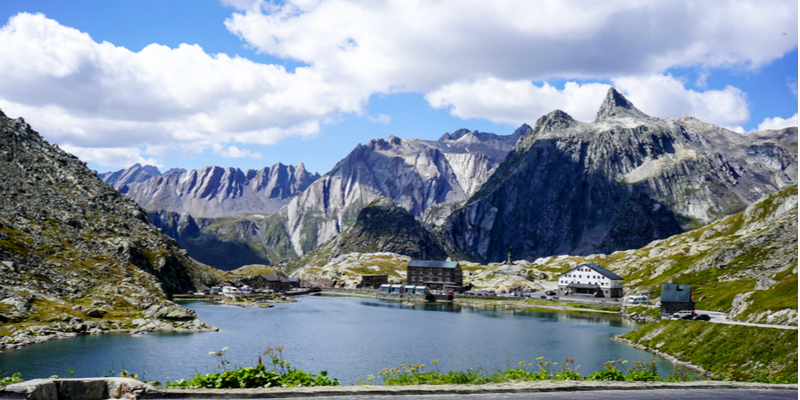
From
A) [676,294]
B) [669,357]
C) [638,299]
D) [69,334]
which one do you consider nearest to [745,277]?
[638,299]

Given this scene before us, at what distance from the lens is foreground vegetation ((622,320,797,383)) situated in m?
53.0

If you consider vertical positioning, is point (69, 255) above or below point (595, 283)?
above

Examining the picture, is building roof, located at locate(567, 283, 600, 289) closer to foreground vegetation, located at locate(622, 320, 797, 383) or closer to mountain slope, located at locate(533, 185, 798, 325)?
mountain slope, located at locate(533, 185, 798, 325)

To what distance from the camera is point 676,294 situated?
370ft

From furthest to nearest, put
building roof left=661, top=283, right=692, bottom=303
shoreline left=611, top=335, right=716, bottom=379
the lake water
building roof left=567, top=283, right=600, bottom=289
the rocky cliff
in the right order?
building roof left=567, top=283, right=600, bottom=289, building roof left=661, top=283, right=692, bottom=303, the rocky cliff, the lake water, shoreline left=611, top=335, right=716, bottom=379

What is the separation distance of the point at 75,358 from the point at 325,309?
9789cm

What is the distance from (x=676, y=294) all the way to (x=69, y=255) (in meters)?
141

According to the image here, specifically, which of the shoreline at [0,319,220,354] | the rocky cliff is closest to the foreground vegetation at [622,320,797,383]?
the shoreline at [0,319,220,354]

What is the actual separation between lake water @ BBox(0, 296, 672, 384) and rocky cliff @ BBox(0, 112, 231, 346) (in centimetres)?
957

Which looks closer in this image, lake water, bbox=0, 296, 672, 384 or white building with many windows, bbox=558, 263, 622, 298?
lake water, bbox=0, 296, 672, 384

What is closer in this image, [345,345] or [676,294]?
[345,345]

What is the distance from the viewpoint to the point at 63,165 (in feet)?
595

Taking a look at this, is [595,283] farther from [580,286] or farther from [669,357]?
[669,357]

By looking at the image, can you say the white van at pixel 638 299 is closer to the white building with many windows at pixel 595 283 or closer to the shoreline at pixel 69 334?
the white building with many windows at pixel 595 283
